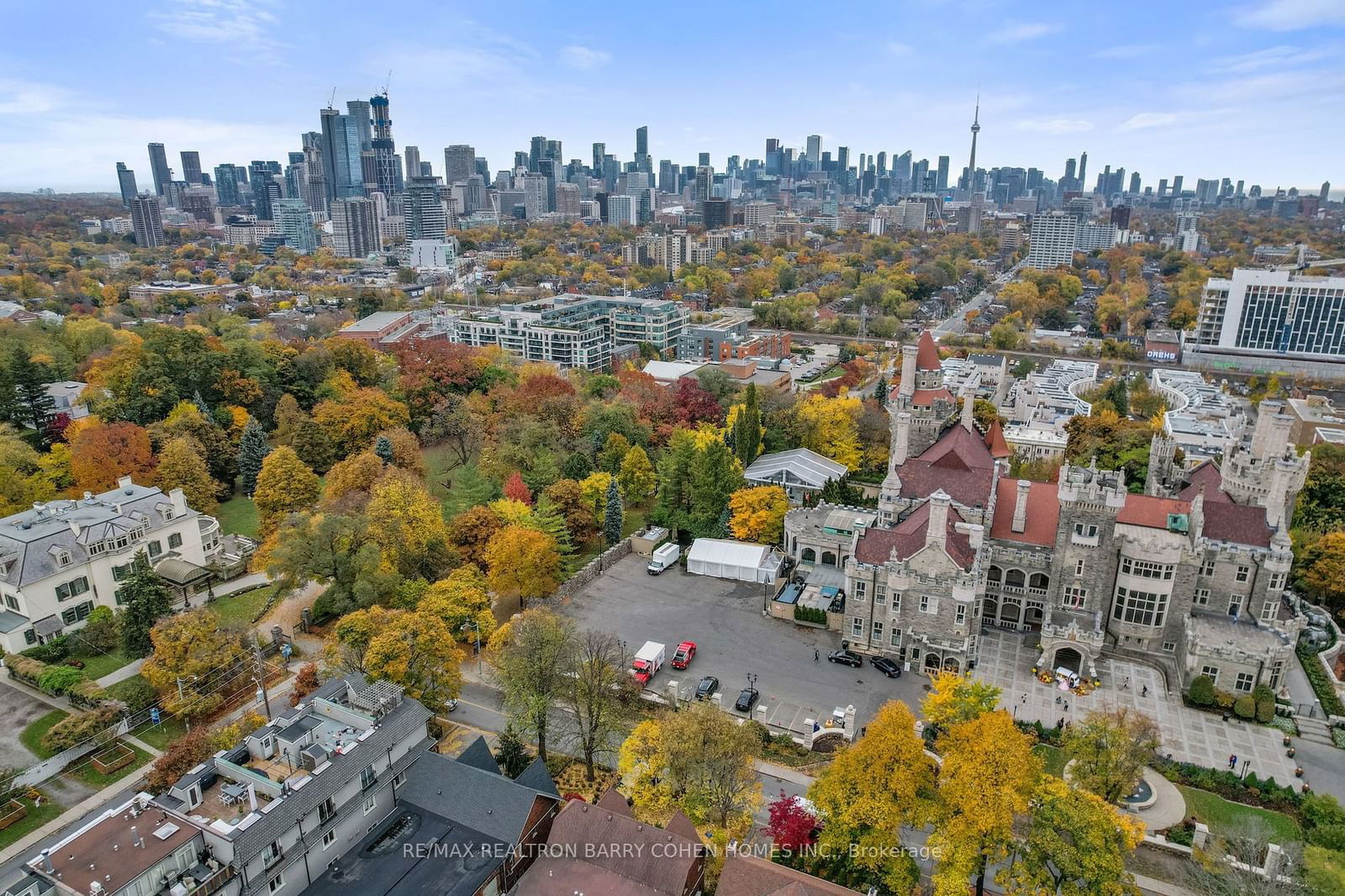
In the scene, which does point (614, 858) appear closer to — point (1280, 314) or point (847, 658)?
point (847, 658)

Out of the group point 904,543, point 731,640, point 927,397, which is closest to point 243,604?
point 731,640

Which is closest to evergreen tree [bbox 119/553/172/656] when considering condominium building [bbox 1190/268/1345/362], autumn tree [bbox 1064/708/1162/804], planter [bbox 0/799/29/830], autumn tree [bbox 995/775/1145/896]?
planter [bbox 0/799/29/830]

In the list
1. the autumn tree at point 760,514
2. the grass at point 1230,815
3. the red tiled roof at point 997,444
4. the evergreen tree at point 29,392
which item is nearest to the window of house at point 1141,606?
the grass at point 1230,815

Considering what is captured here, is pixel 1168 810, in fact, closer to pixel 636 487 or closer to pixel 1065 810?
pixel 1065 810

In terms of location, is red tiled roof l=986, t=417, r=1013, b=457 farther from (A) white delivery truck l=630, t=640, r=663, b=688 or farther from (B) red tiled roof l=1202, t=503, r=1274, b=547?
(A) white delivery truck l=630, t=640, r=663, b=688

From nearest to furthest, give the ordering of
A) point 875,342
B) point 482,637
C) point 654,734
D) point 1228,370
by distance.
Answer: point 654,734, point 482,637, point 1228,370, point 875,342

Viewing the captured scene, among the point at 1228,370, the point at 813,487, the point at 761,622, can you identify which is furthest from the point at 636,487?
the point at 1228,370
